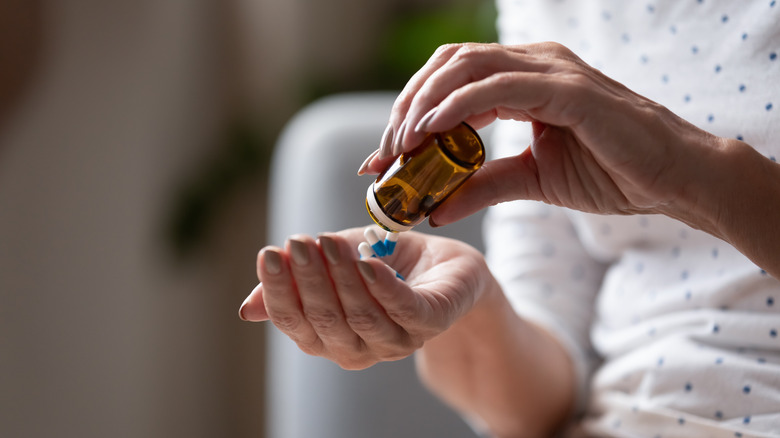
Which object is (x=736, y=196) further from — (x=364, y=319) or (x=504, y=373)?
(x=504, y=373)

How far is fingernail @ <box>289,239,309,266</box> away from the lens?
1.33ft

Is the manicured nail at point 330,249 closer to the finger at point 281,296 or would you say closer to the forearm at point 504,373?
the finger at point 281,296

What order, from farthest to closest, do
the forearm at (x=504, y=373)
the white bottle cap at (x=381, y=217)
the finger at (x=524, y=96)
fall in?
the forearm at (x=504, y=373) → the white bottle cap at (x=381, y=217) → the finger at (x=524, y=96)

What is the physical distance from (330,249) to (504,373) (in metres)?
0.38

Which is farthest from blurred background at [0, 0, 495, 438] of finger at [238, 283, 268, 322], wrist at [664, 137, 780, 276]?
wrist at [664, 137, 780, 276]

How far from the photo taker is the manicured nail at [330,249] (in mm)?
410

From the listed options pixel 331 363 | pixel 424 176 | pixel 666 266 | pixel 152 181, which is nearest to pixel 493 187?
pixel 424 176

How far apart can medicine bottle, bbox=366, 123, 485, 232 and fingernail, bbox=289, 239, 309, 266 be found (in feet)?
0.34

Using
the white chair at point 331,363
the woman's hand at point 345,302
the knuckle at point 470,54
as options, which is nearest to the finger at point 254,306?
the woman's hand at point 345,302

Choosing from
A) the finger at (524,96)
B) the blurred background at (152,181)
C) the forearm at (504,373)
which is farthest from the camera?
the blurred background at (152,181)

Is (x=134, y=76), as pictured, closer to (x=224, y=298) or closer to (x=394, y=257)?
(x=224, y=298)

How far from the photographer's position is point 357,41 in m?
1.55

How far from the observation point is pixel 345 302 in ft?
1.39

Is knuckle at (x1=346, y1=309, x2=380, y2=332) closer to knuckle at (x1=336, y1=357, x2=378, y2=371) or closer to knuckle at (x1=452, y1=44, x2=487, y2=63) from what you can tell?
knuckle at (x1=336, y1=357, x2=378, y2=371)
